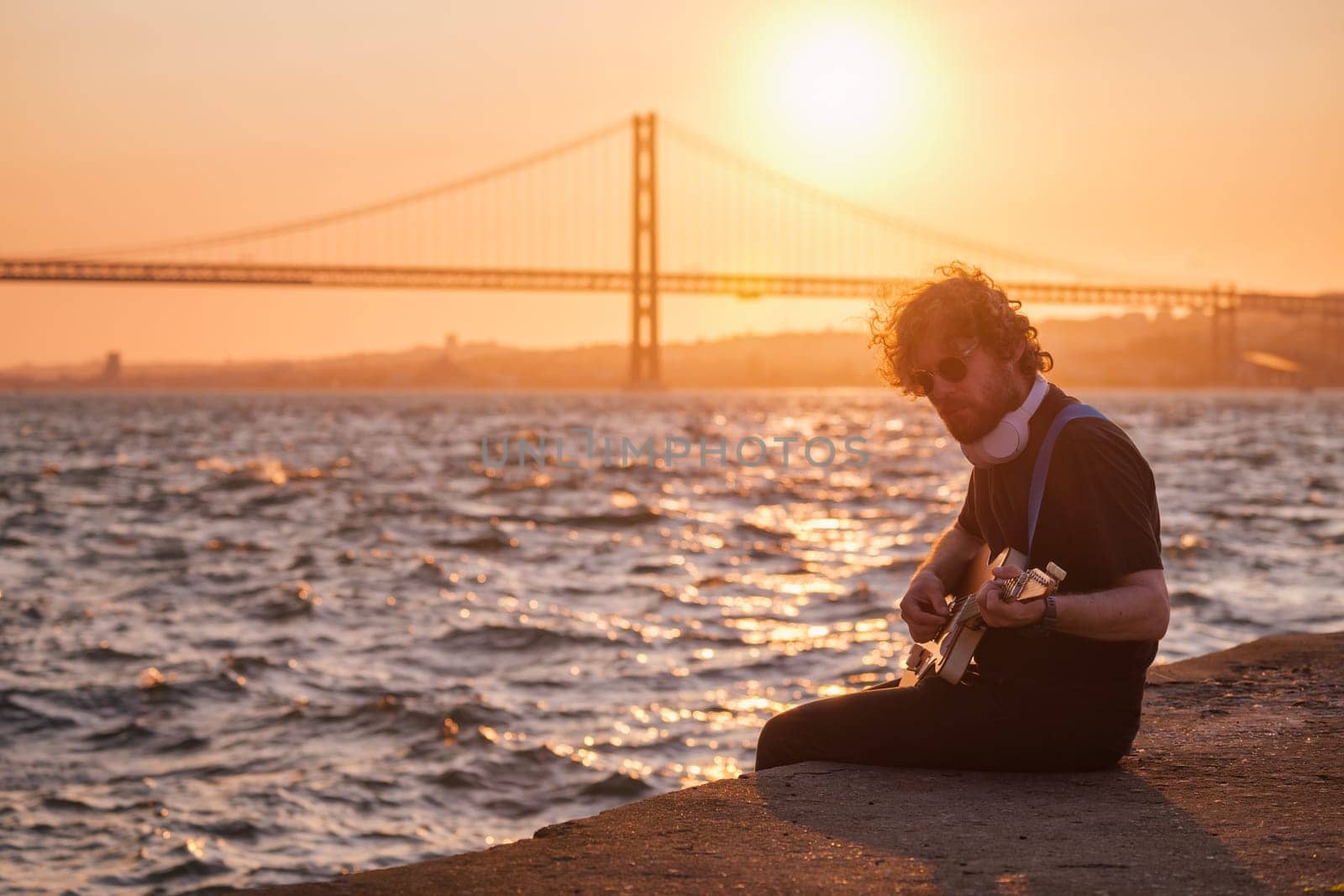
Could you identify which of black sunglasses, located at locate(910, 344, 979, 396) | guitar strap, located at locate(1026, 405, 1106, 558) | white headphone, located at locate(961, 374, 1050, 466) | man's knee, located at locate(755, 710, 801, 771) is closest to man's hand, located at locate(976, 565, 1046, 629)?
guitar strap, located at locate(1026, 405, 1106, 558)

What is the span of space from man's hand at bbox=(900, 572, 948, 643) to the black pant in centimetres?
11

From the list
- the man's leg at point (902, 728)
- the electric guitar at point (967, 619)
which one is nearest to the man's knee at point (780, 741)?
the man's leg at point (902, 728)

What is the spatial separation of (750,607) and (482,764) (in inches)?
145

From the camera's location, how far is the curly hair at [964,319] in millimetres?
2883

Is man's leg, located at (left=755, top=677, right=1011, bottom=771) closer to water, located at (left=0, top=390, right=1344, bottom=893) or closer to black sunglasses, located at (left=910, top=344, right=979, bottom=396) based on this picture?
black sunglasses, located at (left=910, top=344, right=979, bottom=396)

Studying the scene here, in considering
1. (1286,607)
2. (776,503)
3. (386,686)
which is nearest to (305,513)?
(776,503)

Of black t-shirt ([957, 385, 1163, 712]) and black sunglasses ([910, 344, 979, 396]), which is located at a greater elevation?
black sunglasses ([910, 344, 979, 396])

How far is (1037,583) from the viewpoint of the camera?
2787 millimetres

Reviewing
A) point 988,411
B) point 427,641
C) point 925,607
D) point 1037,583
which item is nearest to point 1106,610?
point 1037,583

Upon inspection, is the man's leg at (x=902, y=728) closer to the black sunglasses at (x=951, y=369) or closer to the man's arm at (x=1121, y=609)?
the man's arm at (x=1121, y=609)

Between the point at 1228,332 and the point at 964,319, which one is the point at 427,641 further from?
the point at 1228,332

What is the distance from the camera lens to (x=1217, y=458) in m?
26.3

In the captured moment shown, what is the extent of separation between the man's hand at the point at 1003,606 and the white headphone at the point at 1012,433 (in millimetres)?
220

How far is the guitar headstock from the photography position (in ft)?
9.09
